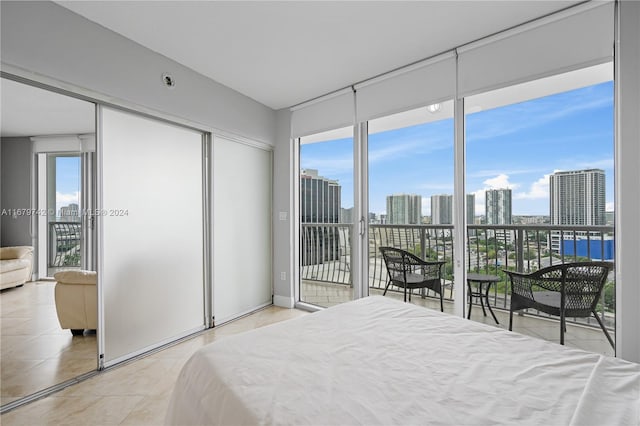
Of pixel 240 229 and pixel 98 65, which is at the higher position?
pixel 98 65

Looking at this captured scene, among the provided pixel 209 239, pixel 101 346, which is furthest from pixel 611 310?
pixel 101 346

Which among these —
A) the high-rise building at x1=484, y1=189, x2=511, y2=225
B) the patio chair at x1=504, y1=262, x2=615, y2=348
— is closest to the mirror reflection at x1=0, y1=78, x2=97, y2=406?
the high-rise building at x1=484, y1=189, x2=511, y2=225

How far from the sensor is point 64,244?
2295 millimetres

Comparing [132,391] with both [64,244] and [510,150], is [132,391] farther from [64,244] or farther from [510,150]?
[510,150]

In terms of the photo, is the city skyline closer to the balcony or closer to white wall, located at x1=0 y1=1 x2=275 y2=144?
the balcony

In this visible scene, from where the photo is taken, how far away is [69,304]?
2402 mm

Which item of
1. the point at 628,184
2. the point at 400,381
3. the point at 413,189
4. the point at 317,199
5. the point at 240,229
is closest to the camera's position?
the point at 400,381

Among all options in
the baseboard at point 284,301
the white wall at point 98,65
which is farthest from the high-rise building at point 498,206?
the white wall at point 98,65

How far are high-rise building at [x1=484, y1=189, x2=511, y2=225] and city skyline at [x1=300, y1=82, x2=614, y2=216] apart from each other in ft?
0.13

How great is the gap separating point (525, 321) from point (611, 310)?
55cm

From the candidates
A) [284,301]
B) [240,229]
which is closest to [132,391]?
[240,229]

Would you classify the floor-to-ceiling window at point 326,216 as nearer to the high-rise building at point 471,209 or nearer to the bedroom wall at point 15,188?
the high-rise building at point 471,209

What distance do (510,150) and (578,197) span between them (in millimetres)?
594

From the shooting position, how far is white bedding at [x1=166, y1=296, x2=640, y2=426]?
2.93 ft
